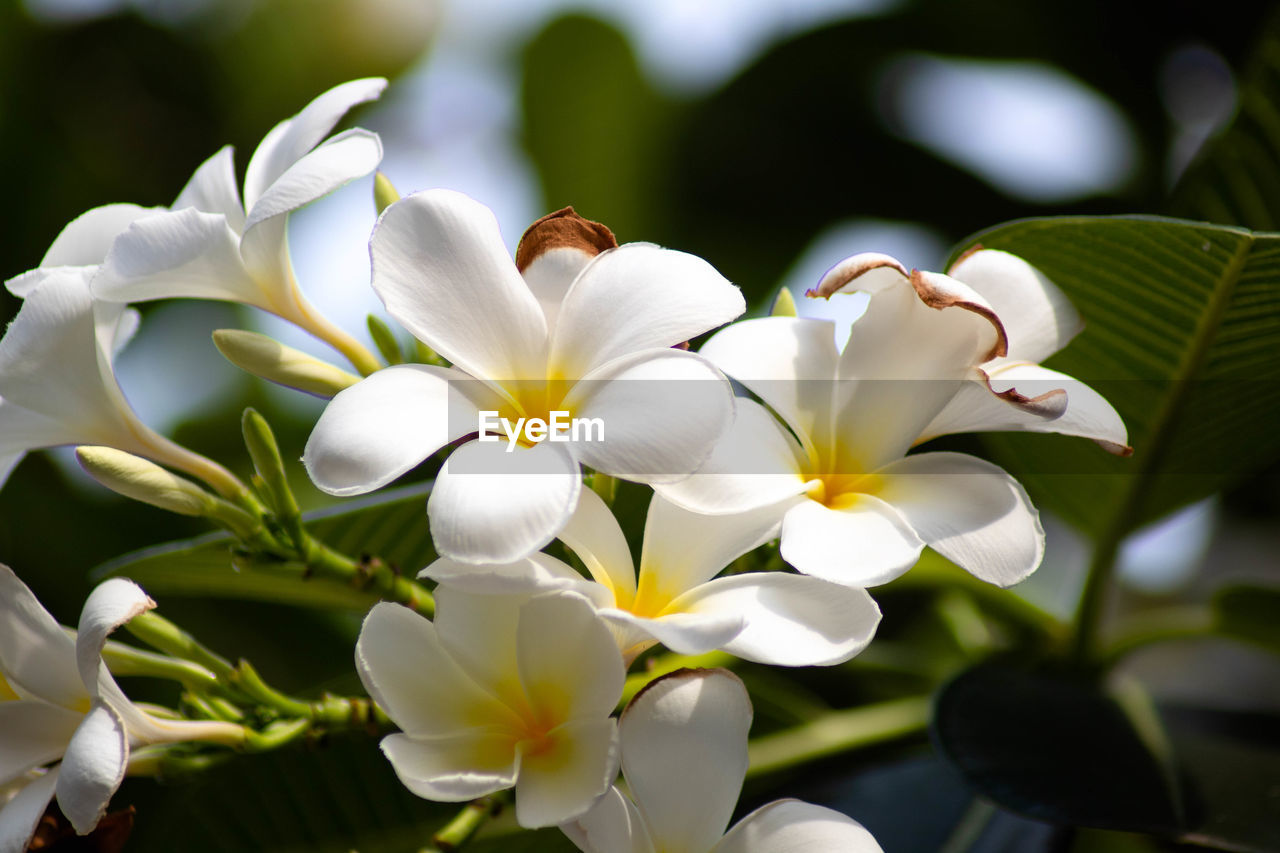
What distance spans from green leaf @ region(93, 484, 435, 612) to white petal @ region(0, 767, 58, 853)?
0.89 feet

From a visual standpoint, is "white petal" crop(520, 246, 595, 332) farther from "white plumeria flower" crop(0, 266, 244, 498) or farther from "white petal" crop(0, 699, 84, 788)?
"white petal" crop(0, 699, 84, 788)

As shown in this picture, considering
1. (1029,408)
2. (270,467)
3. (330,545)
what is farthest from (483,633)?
(330,545)

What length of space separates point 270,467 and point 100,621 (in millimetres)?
195

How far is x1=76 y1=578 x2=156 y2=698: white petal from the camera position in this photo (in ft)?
2.22

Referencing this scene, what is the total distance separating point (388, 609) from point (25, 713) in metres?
0.30

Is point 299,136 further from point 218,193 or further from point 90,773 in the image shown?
point 90,773

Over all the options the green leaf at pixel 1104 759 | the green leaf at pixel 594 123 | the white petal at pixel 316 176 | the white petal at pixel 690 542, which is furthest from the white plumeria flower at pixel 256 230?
the green leaf at pixel 594 123

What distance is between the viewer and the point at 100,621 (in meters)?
0.68

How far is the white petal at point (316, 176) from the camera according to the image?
711 millimetres

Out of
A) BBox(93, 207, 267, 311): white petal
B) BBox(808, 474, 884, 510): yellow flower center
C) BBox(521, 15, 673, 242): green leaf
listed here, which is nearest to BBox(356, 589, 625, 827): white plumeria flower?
BBox(808, 474, 884, 510): yellow flower center

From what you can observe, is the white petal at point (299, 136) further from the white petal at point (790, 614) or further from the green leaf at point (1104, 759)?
the green leaf at point (1104, 759)

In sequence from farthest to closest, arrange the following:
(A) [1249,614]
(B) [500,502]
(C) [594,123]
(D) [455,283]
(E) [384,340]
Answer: (C) [594,123] → (A) [1249,614] → (E) [384,340] → (D) [455,283] → (B) [500,502]

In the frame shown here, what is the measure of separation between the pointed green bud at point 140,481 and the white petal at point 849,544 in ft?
1.58

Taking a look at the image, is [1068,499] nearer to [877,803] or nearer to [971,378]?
[877,803]
